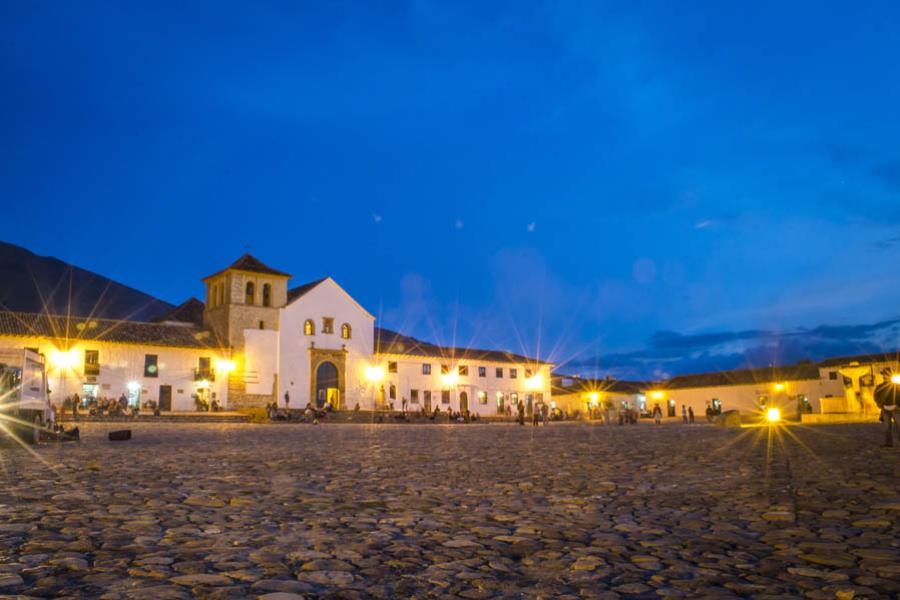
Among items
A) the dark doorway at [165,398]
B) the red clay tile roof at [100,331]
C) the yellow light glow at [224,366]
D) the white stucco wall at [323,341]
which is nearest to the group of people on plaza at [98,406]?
the dark doorway at [165,398]

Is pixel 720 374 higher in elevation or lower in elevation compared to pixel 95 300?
lower

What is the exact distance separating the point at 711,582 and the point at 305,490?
4.77 m

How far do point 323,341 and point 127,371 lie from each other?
47.2 feet

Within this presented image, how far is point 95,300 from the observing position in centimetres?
19125

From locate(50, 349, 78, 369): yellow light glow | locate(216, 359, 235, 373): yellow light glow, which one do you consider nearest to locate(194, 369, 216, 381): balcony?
locate(216, 359, 235, 373): yellow light glow

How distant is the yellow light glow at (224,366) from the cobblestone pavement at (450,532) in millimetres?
41409

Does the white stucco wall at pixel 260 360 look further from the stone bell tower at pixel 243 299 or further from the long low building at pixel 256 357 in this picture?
the stone bell tower at pixel 243 299

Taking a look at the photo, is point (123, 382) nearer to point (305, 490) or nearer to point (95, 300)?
point (305, 490)

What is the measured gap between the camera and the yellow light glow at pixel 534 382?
217 ft

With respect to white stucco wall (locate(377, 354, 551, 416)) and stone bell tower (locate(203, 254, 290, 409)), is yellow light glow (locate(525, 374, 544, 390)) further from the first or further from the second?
stone bell tower (locate(203, 254, 290, 409))

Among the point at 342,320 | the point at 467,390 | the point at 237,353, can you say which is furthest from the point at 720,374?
the point at 237,353

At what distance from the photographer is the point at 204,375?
160ft

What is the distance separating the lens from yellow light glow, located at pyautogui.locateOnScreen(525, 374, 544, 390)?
217 feet

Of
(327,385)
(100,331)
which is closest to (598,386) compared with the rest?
(327,385)
